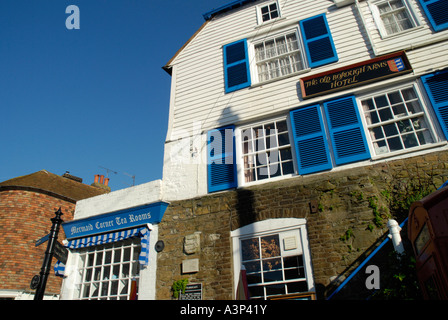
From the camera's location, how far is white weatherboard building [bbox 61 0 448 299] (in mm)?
6793

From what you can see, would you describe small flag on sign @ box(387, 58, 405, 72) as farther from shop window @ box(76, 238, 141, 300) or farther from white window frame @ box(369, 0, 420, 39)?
shop window @ box(76, 238, 141, 300)

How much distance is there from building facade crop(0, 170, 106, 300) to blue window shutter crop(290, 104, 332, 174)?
43.9 feet

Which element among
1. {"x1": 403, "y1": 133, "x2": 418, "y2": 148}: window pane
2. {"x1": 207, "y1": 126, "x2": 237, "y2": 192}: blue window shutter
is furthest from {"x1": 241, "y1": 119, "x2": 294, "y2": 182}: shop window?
{"x1": 403, "y1": 133, "x2": 418, "y2": 148}: window pane

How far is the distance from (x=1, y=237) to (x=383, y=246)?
52.6ft

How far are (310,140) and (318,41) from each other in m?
3.29

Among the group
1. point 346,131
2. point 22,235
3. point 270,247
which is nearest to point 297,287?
point 270,247

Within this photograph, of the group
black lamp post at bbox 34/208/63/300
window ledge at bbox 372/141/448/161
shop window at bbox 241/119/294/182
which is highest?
shop window at bbox 241/119/294/182

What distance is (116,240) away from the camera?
27.3 feet

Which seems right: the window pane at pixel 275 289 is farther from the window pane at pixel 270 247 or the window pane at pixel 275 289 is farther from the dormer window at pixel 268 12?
the dormer window at pixel 268 12

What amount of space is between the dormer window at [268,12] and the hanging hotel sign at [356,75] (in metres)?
3.30

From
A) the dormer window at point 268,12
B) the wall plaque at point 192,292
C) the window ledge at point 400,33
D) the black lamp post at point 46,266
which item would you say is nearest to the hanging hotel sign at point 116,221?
the black lamp post at point 46,266

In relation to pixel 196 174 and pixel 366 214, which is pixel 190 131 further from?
pixel 366 214

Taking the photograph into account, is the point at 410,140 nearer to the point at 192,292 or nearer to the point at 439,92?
the point at 439,92

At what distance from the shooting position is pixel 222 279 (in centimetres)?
665
